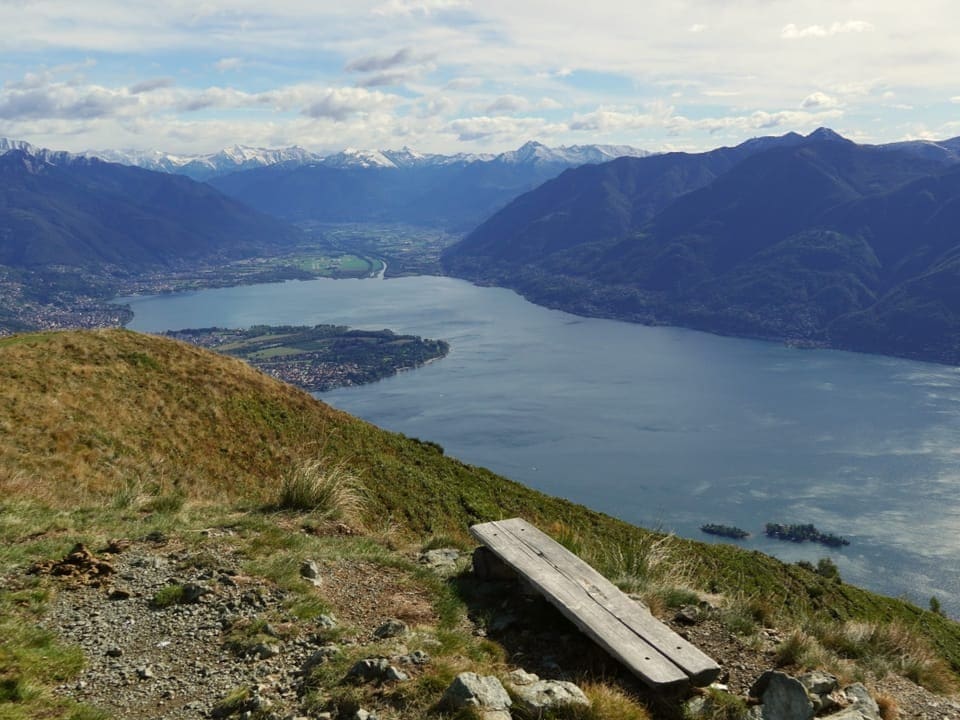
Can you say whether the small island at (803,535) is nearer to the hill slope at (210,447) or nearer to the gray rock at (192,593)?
the hill slope at (210,447)

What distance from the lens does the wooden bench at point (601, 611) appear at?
21.1 ft

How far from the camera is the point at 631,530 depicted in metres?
34.4

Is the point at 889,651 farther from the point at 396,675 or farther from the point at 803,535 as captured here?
the point at 803,535

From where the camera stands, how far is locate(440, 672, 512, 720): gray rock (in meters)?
5.59

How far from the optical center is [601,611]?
742 cm

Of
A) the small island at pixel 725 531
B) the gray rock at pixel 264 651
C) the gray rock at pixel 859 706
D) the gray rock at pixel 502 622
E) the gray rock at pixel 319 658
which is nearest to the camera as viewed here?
the gray rock at pixel 859 706

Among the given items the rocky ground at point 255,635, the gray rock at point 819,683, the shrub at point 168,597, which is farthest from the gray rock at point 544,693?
the shrub at point 168,597

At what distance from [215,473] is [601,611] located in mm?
16893

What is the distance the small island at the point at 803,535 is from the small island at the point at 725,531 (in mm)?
4410

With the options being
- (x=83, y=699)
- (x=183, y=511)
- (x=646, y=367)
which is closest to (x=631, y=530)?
(x=183, y=511)

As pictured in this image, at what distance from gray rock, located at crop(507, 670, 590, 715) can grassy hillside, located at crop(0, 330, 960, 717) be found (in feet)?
11.4

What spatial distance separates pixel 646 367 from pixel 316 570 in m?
194

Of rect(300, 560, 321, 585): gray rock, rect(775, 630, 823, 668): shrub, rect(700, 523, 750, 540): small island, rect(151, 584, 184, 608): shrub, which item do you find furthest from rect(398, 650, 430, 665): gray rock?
rect(700, 523, 750, 540): small island

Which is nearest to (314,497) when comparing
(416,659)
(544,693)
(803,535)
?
(416,659)
